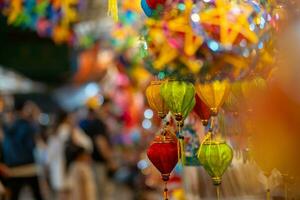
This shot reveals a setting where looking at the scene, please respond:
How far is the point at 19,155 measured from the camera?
6.64 m

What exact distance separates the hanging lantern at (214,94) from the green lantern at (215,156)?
0.41 ft

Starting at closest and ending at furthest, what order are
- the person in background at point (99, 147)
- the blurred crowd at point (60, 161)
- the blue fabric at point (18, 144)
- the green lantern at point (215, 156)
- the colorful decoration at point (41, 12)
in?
the green lantern at point (215, 156) < the colorful decoration at point (41, 12) < the blue fabric at point (18, 144) < the blurred crowd at point (60, 161) < the person in background at point (99, 147)

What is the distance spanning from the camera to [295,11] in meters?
2.00

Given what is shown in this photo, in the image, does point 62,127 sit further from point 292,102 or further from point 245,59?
point 292,102

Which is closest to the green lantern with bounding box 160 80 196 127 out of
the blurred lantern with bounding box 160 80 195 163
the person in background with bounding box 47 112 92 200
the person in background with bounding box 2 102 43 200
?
the blurred lantern with bounding box 160 80 195 163

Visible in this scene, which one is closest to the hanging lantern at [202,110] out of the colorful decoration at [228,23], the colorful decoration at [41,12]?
the colorful decoration at [228,23]

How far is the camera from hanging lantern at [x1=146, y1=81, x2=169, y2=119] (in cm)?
232

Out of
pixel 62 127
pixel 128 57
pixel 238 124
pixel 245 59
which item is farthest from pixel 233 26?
pixel 128 57

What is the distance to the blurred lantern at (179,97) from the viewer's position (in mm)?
2209

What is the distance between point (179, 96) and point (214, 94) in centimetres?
13

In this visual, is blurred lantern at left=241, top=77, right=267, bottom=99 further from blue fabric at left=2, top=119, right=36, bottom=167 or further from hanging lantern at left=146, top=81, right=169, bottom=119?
blue fabric at left=2, top=119, right=36, bottom=167

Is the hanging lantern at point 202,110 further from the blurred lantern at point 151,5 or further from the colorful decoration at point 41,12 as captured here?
the colorful decoration at point 41,12

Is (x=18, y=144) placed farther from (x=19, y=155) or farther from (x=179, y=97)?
(x=179, y=97)

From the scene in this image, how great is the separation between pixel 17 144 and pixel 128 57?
3.60 meters
